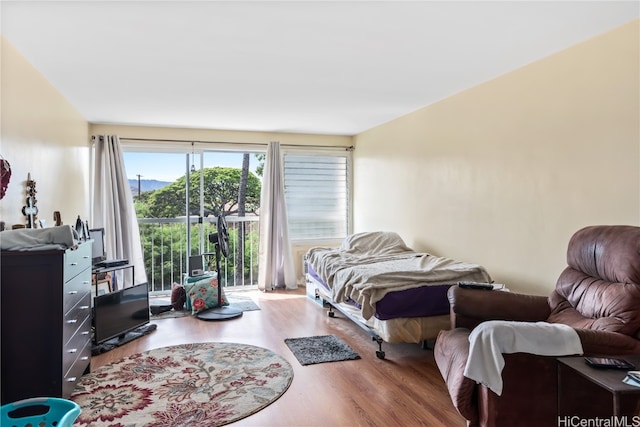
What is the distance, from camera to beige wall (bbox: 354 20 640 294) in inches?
103

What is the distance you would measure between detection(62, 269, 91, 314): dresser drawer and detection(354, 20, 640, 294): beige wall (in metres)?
3.20

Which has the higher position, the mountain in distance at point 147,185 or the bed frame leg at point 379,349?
the mountain in distance at point 147,185

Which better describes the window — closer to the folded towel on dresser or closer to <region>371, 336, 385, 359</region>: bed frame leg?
<region>371, 336, 385, 359</region>: bed frame leg

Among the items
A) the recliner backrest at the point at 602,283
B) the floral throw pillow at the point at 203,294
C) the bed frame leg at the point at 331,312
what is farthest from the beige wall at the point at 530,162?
the floral throw pillow at the point at 203,294

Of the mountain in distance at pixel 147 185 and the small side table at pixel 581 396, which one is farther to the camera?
the mountain in distance at pixel 147 185

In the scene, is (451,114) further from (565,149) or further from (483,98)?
(565,149)

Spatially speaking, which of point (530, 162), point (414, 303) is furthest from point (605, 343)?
point (530, 162)

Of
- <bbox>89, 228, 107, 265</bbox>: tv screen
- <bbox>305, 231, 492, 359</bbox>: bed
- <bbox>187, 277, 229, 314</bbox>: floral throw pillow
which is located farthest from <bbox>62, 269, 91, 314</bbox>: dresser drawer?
<bbox>305, 231, 492, 359</bbox>: bed

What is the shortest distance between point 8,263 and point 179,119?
128 inches

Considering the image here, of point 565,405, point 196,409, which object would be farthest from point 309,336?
point 565,405

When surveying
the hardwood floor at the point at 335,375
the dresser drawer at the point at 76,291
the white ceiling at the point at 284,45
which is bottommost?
the hardwood floor at the point at 335,375

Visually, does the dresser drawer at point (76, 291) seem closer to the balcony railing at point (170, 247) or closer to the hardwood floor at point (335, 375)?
the hardwood floor at point (335, 375)

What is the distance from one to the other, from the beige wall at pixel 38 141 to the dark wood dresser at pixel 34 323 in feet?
1.88

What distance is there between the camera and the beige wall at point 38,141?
2.67 meters
